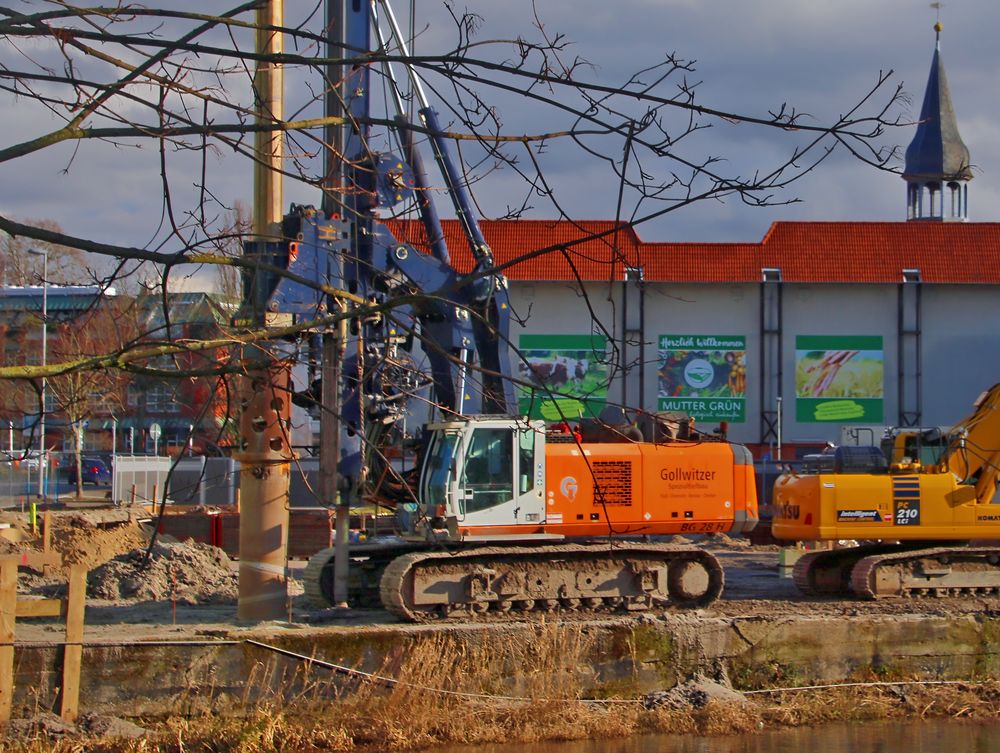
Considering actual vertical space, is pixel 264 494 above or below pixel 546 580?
above

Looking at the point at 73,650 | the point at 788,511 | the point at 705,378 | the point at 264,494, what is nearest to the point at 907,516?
the point at 788,511

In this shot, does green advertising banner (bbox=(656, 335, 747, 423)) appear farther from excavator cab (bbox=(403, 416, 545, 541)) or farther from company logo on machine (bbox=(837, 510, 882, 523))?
excavator cab (bbox=(403, 416, 545, 541))

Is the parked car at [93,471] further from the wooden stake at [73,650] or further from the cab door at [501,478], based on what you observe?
the wooden stake at [73,650]

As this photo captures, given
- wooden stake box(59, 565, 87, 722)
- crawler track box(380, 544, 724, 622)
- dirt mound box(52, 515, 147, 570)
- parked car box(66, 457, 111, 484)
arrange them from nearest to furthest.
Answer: wooden stake box(59, 565, 87, 722)
crawler track box(380, 544, 724, 622)
dirt mound box(52, 515, 147, 570)
parked car box(66, 457, 111, 484)

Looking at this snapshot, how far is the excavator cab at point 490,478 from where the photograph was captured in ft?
47.3

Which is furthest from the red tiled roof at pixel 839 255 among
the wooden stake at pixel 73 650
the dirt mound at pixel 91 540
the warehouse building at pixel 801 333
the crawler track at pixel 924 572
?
the wooden stake at pixel 73 650

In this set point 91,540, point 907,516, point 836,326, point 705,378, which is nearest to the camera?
point 907,516

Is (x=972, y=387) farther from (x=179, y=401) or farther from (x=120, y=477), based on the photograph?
(x=179, y=401)

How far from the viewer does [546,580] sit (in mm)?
14391

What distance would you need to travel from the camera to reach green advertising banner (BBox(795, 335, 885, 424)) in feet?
149

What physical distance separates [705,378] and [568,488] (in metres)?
31.4

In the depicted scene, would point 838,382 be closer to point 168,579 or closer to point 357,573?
point 168,579

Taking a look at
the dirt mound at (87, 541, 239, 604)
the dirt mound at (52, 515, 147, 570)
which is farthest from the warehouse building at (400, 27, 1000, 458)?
the dirt mound at (87, 541, 239, 604)

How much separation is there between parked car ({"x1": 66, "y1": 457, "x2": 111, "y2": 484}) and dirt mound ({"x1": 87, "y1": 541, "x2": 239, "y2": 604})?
33893 millimetres
